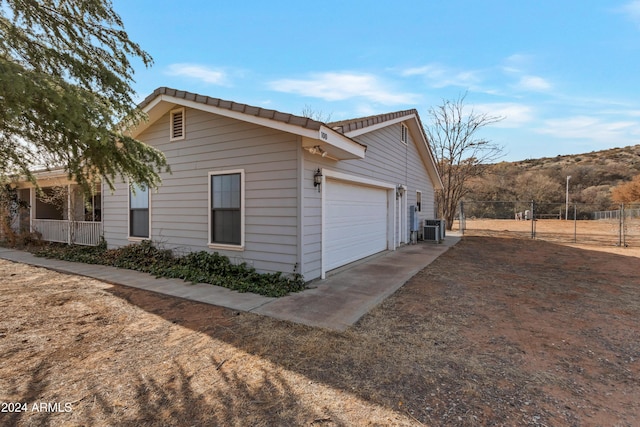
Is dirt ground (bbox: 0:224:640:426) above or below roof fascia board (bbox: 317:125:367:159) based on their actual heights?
below

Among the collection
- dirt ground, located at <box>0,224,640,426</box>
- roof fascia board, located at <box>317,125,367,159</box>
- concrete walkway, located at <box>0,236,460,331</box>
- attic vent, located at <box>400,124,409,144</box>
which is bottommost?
dirt ground, located at <box>0,224,640,426</box>

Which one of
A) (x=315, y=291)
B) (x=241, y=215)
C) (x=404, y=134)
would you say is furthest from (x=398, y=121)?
(x=315, y=291)

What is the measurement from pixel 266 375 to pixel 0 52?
446cm

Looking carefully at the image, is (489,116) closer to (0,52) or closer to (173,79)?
(173,79)

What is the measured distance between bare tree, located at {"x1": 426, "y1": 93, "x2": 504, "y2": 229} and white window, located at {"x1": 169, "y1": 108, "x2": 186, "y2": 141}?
1662 centimetres

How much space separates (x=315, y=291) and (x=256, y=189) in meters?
2.34

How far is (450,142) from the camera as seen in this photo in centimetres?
2045

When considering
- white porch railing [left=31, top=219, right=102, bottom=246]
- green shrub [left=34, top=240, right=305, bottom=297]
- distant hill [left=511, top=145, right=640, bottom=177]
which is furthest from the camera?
distant hill [left=511, top=145, right=640, bottom=177]

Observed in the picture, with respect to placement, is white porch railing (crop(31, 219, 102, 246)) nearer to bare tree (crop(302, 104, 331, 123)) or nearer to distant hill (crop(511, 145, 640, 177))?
bare tree (crop(302, 104, 331, 123))

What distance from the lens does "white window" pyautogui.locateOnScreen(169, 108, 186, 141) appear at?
7159 mm

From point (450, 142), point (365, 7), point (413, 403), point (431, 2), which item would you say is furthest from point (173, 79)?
point (450, 142)

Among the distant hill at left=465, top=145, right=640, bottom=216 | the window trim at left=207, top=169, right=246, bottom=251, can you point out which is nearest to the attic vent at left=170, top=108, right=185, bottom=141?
the window trim at left=207, top=169, right=246, bottom=251

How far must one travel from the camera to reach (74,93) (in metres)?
2.95

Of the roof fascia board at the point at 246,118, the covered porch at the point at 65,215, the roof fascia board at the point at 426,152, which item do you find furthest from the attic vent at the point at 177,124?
the roof fascia board at the point at 426,152
